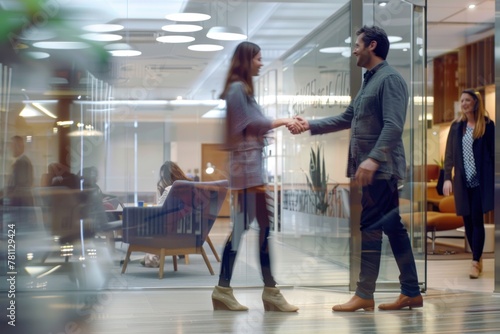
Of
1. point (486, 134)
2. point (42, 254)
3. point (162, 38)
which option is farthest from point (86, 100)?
point (486, 134)

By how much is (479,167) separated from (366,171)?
227 centimetres

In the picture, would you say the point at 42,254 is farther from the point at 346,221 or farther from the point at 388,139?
the point at 346,221

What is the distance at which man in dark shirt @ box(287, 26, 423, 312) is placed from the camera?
3.94 meters

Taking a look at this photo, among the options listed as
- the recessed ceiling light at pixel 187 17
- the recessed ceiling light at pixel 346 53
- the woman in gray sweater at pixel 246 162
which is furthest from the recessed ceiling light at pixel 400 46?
the recessed ceiling light at pixel 187 17

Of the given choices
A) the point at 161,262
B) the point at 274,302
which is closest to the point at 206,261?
the point at 161,262

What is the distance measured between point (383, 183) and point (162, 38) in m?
1.44

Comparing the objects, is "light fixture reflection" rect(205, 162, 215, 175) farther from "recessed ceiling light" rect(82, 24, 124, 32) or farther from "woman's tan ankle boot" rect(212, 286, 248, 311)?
"recessed ceiling light" rect(82, 24, 124, 32)

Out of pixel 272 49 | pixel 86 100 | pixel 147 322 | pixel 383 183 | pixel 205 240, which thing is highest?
pixel 272 49

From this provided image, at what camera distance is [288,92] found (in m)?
4.91

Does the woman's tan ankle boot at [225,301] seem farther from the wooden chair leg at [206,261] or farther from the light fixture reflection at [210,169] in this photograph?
the light fixture reflection at [210,169]

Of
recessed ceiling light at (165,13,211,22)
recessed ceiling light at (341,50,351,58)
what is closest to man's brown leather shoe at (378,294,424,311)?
recessed ceiling light at (341,50,351,58)

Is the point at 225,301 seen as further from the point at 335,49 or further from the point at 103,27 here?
the point at 335,49

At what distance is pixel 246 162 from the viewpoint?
13.0ft

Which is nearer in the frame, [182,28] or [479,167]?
[182,28]
